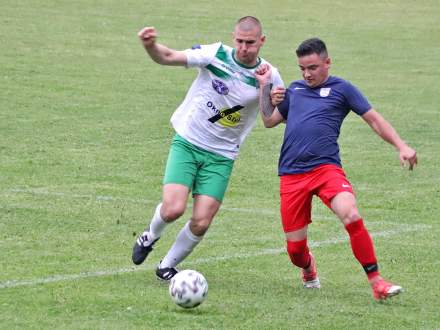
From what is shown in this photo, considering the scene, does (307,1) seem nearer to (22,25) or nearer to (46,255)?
(22,25)

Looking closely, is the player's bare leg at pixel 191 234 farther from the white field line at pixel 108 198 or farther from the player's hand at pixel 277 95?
the white field line at pixel 108 198

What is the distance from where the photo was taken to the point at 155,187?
16.0 metres

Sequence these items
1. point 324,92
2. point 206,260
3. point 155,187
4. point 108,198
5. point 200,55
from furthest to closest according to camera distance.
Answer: point 155,187, point 108,198, point 206,260, point 200,55, point 324,92

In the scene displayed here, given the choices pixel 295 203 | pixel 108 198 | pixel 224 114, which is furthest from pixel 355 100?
pixel 108 198

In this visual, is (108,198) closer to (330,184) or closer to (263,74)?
(263,74)

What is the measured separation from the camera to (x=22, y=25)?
3222 cm

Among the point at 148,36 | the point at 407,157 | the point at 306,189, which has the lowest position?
the point at 306,189

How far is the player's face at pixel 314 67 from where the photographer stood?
1046 cm

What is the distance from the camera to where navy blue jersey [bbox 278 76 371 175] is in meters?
10.5

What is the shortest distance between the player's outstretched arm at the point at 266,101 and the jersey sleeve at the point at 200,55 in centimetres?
45

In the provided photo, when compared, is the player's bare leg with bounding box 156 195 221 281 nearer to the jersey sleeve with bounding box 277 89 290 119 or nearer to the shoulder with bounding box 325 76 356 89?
the jersey sleeve with bounding box 277 89 290 119

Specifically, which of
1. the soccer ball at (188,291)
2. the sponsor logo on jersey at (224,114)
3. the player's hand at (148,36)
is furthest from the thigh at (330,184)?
the player's hand at (148,36)

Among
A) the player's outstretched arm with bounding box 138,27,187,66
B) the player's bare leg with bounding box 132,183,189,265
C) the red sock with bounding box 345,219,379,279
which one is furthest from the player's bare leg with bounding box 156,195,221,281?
the red sock with bounding box 345,219,379,279

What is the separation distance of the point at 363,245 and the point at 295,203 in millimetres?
716
